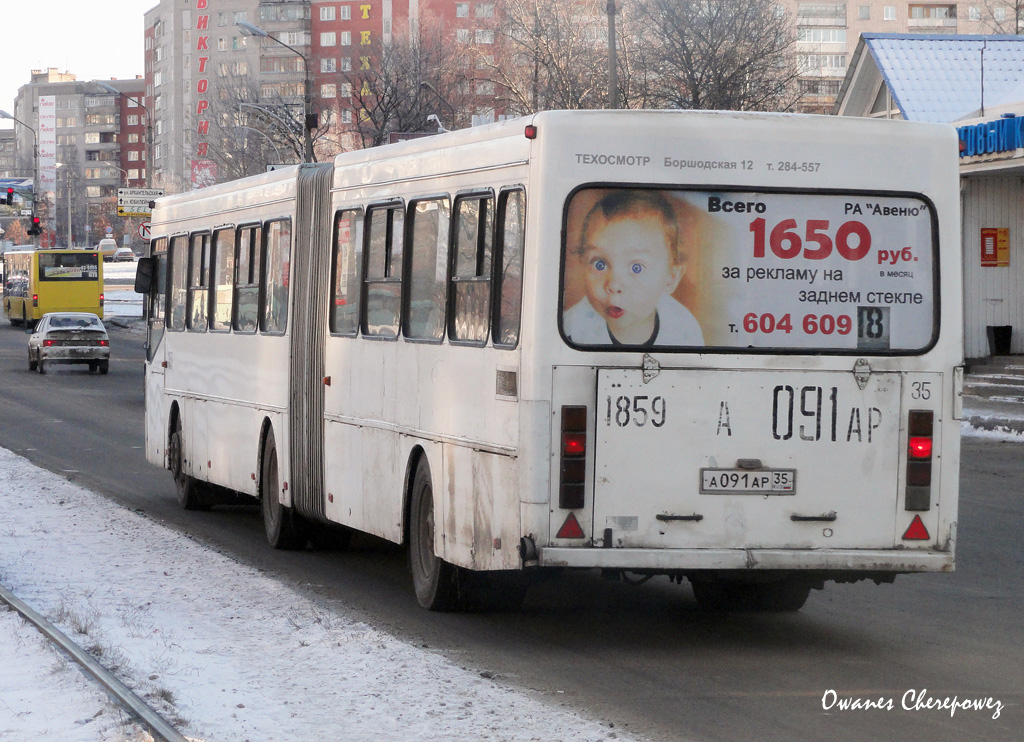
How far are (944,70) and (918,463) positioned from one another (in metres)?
25.7

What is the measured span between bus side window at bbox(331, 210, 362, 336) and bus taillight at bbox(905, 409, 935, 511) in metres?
3.83

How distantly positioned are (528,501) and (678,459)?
766 mm

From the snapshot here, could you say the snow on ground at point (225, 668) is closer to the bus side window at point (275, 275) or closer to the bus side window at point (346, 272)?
the bus side window at point (346, 272)

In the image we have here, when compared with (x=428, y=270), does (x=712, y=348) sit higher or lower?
lower

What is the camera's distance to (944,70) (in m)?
32.0

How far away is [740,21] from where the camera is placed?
54.1 metres

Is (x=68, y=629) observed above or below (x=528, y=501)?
below

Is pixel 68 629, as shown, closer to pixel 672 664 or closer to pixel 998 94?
pixel 672 664

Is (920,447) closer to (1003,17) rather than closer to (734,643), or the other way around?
(734,643)

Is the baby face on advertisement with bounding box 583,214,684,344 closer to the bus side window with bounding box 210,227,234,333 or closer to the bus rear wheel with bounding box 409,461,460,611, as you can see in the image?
the bus rear wheel with bounding box 409,461,460,611

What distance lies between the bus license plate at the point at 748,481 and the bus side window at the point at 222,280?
641 centimetres

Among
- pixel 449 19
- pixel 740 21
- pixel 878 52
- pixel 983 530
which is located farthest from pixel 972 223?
pixel 449 19

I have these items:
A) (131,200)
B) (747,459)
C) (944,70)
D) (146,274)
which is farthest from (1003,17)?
(747,459)

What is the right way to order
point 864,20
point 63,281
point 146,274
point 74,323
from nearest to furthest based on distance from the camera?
point 146,274, point 74,323, point 63,281, point 864,20
